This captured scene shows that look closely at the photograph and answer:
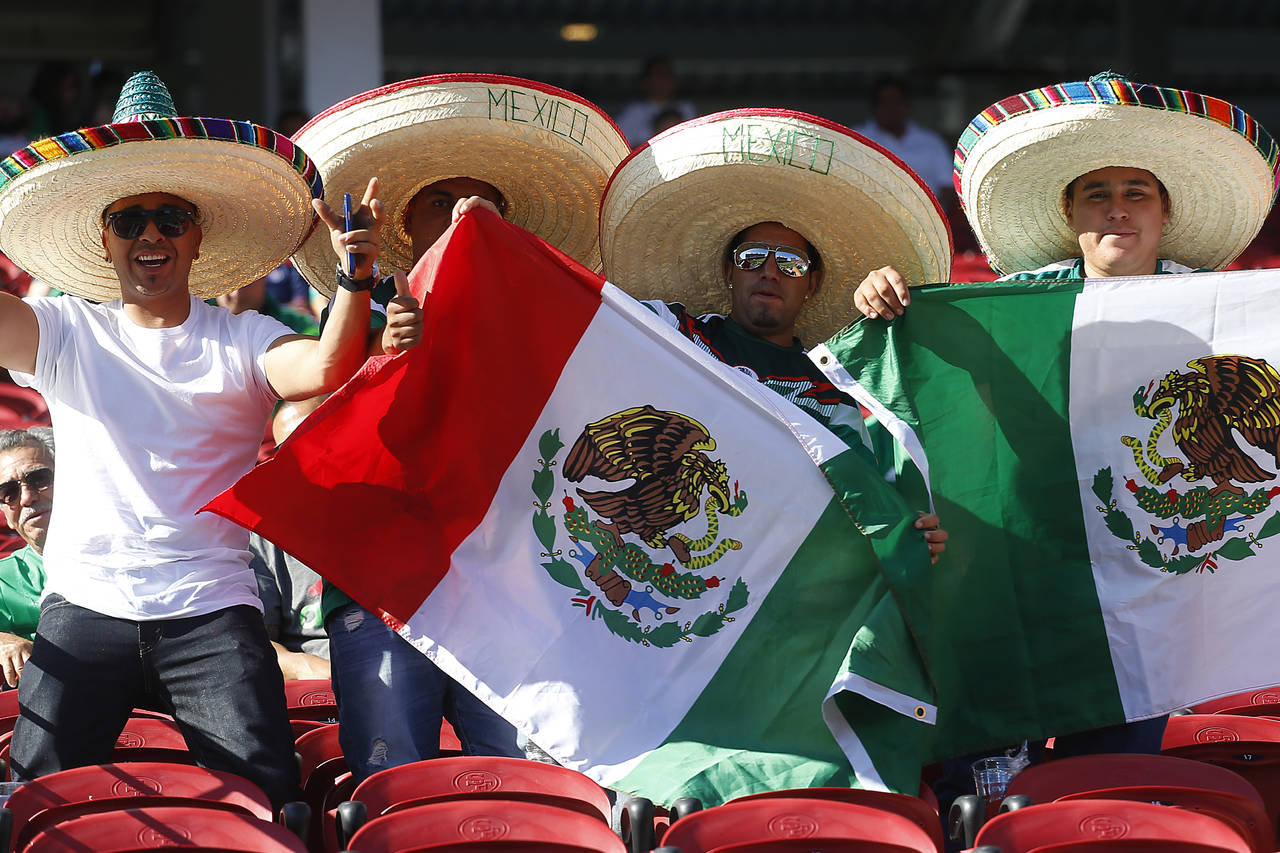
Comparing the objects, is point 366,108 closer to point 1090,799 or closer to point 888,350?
point 888,350

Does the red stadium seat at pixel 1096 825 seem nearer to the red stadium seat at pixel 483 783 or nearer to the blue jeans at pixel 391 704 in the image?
the red stadium seat at pixel 483 783

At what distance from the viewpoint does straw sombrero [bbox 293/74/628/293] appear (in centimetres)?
407

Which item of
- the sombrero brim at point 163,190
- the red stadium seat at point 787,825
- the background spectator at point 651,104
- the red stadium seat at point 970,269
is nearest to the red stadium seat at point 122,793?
the red stadium seat at point 787,825

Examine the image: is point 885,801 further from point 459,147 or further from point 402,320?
point 459,147

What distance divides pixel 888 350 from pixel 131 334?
5.99 feet

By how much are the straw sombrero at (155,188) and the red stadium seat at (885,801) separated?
1.82 meters

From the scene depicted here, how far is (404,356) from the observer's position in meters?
3.57

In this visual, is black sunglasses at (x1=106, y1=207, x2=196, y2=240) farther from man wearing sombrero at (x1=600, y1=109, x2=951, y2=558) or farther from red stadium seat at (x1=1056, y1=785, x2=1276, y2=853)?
red stadium seat at (x1=1056, y1=785, x2=1276, y2=853)

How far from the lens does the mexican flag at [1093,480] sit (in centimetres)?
388

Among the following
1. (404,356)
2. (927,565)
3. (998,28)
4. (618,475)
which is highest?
(998,28)

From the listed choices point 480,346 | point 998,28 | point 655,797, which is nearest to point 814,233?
point 480,346

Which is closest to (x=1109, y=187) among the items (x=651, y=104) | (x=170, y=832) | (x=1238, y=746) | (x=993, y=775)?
(x=1238, y=746)

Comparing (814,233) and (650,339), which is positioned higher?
(814,233)

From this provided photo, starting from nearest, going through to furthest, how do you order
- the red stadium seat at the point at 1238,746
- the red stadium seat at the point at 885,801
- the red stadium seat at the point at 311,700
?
the red stadium seat at the point at 885,801 → the red stadium seat at the point at 1238,746 → the red stadium seat at the point at 311,700
